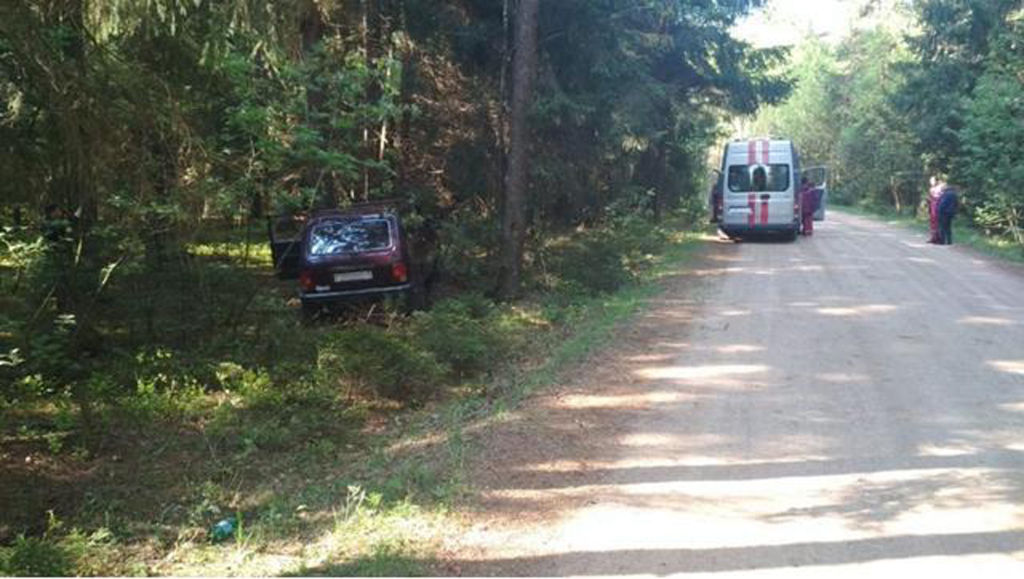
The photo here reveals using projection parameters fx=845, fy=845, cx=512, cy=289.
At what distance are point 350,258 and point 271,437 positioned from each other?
15.5 feet

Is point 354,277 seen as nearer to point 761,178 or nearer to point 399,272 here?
point 399,272

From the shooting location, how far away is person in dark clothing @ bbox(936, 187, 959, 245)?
2303 centimetres

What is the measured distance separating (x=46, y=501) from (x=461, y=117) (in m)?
11.9

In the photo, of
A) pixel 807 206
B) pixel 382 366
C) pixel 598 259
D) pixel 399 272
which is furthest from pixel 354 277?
pixel 807 206

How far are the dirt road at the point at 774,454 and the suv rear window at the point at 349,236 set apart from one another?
413 centimetres

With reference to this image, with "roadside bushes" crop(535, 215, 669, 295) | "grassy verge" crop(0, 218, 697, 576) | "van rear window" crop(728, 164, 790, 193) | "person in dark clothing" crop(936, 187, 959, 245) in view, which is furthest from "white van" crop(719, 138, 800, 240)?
"grassy verge" crop(0, 218, 697, 576)

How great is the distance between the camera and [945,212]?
2334 cm

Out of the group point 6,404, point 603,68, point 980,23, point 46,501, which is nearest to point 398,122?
point 603,68

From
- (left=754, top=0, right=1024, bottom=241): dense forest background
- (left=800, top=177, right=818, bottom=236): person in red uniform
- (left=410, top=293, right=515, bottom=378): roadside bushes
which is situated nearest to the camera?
(left=410, top=293, right=515, bottom=378): roadside bushes

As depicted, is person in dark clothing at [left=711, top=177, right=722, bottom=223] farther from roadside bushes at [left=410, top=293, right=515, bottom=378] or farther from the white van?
roadside bushes at [left=410, top=293, right=515, bottom=378]

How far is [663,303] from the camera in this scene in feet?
45.6

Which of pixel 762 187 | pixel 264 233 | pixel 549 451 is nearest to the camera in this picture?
pixel 549 451

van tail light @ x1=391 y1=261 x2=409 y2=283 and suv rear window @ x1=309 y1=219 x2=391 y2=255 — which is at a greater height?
suv rear window @ x1=309 y1=219 x2=391 y2=255

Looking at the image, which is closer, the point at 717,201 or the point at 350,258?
the point at 350,258
